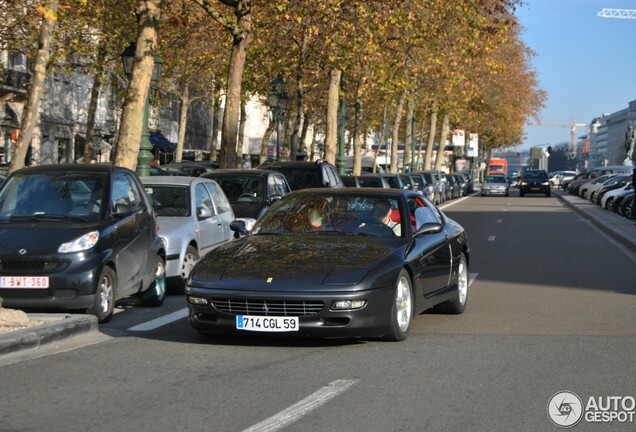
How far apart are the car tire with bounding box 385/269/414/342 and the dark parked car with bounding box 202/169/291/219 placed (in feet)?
32.2

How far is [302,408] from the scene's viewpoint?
734 cm

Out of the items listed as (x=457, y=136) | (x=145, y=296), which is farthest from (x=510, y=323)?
(x=457, y=136)

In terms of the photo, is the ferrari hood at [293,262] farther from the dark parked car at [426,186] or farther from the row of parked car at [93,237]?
the dark parked car at [426,186]

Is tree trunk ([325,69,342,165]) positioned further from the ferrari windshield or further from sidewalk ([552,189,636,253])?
the ferrari windshield

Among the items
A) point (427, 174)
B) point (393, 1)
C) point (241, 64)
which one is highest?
point (393, 1)

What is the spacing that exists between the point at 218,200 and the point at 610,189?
3893 cm

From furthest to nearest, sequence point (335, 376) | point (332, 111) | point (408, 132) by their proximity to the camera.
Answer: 1. point (408, 132)
2. point (332, 111)
3. point (335, 376)

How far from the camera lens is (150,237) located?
13.3 metres

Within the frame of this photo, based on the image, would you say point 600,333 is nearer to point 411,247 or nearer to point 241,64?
point 411,247

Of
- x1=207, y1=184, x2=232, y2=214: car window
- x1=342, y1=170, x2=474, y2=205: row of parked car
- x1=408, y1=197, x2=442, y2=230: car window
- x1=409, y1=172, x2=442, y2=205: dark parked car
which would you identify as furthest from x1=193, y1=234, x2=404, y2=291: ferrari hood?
x1=409, y1=172, x2=442, y2=205: dark parked car

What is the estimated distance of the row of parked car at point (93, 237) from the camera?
37.6 feet

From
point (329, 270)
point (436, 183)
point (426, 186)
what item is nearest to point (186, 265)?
point (329, 270)

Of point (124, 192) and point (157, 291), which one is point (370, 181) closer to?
point (157, 291)

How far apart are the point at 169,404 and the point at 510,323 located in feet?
16.9
